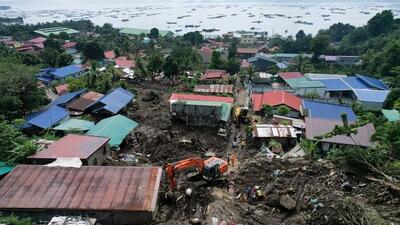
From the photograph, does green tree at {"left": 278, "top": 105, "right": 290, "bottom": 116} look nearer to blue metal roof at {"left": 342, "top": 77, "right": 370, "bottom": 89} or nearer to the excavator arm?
blue metal roof at {"left": 342, "top": 77, "right": 370, "bottom": 89}

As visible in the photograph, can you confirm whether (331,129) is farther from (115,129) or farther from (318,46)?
(318,46)

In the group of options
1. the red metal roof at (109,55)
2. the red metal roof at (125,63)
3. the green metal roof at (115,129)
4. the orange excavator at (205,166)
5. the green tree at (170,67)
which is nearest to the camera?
the orange excavator at (205,166)

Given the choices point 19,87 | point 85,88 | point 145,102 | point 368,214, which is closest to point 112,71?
point 85,88

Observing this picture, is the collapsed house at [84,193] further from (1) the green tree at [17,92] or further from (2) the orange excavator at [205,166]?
(1) the green tree at [17,92]

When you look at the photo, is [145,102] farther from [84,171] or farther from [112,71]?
[84,171]

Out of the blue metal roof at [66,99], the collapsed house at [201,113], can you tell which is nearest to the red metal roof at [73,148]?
the collapsed house at [201,113]

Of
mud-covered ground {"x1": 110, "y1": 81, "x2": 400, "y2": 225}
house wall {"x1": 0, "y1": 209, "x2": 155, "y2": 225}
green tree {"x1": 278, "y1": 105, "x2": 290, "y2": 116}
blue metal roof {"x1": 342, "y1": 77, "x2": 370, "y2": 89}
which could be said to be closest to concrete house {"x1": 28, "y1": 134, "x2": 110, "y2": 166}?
mud-covered ground {"x1": 110, "y1": 81, "x2": 400, "y2": 225}
